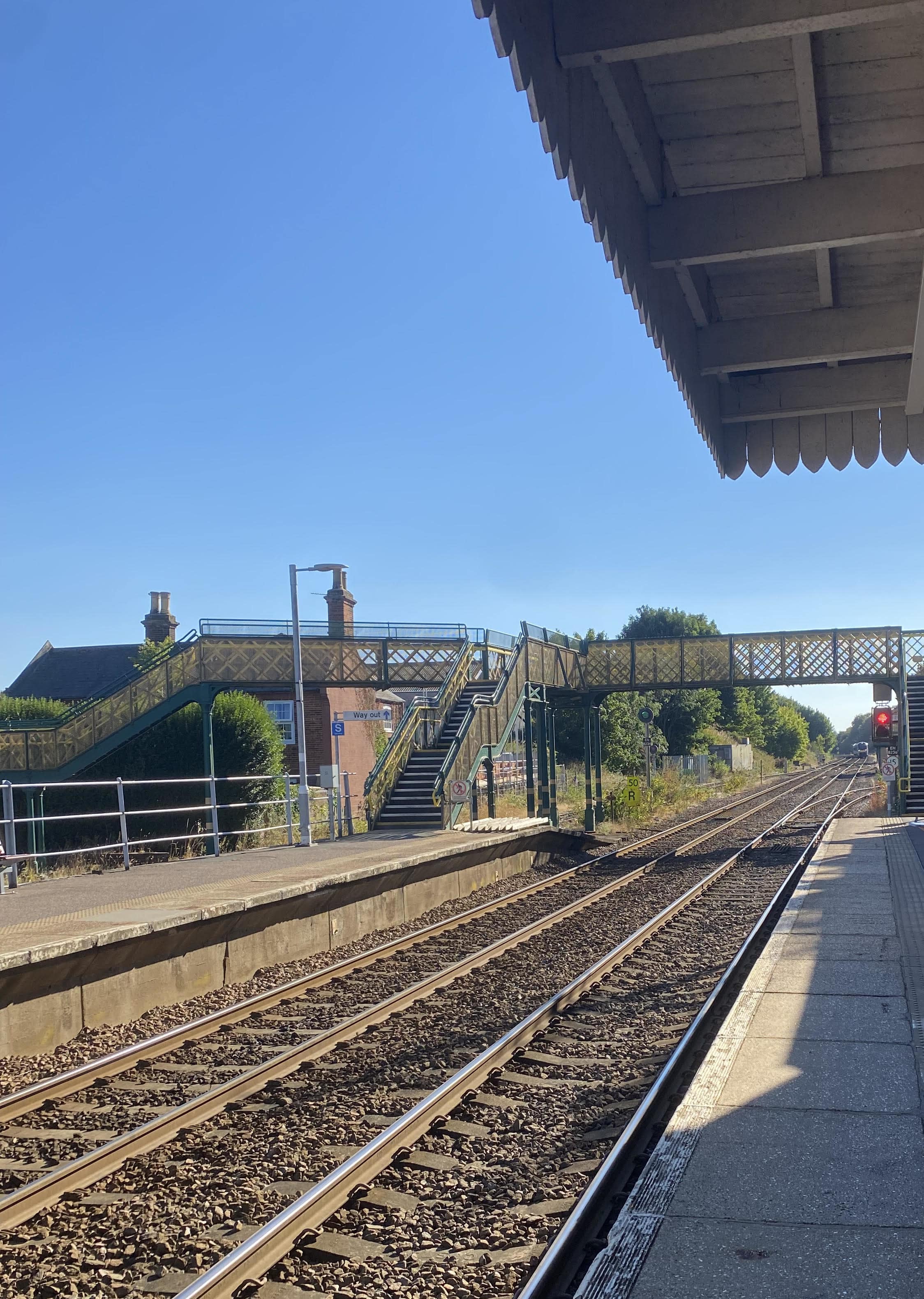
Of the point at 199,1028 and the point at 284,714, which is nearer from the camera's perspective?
the point at 199,1028

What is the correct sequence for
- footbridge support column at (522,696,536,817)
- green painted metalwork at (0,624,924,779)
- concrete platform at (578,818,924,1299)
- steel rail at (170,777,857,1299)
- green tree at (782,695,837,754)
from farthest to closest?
1. green tree at (782,695,837,754)
2. footbridge support column at (522,696,536,817)
3. green painted metalwork at (0,624,924,779)
4. steel rail at (170,777,857,1299)
5. concrete platform at (578,818,924,1299)

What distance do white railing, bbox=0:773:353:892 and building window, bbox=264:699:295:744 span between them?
698 centimetres

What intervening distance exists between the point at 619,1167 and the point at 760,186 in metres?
4.03

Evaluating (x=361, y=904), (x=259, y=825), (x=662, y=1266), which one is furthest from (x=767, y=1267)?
(x=259, y=825)

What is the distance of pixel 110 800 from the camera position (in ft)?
94.9

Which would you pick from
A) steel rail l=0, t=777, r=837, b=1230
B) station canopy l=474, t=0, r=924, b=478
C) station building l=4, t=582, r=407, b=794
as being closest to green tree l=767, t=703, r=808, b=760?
station building l=4, t=582, r=407, b=794

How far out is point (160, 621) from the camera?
44656 millimetres

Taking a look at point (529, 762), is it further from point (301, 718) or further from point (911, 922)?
point (911, 922)

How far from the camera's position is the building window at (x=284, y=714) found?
39312 millimetres

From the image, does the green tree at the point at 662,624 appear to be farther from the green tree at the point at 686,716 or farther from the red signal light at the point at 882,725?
the red signal light at the point at 882,725

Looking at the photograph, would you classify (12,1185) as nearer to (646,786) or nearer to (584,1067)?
(584,1067)

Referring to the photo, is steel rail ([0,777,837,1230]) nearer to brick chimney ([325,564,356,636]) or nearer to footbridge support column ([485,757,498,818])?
footbridge support column ([485,757,498,818])

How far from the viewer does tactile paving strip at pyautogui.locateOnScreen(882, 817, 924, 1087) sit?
23.5 feet

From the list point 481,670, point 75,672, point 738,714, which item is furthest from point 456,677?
point 738,714
